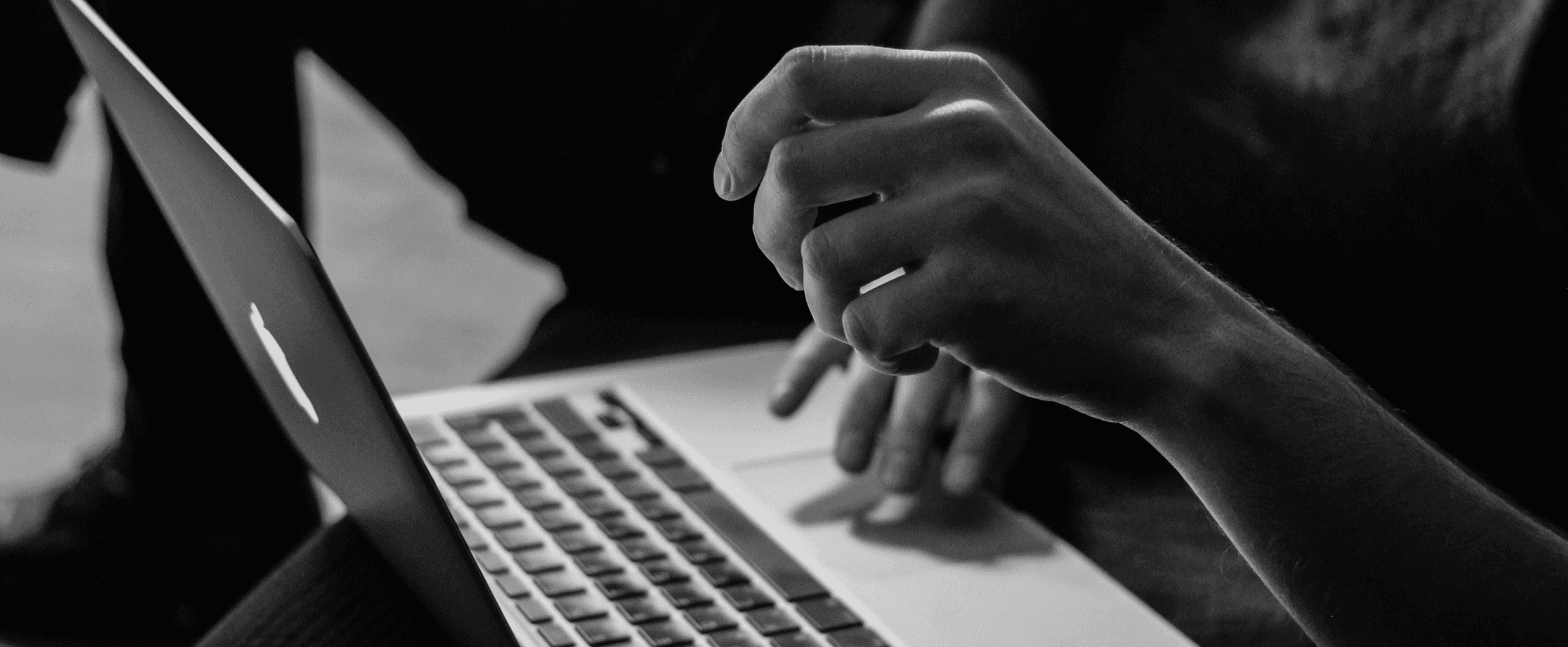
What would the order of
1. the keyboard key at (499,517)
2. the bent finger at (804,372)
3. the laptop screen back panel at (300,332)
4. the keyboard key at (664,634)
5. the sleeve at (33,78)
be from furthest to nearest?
1. the sleeve at (33,78)
2. the bent finger at (804,372)
3. the keyboard key at (499,517)
4. the keyboard key at (664,634)
5. the laptop screen back panel at (300,332)

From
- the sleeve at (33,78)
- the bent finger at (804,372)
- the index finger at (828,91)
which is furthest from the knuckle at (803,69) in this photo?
the sleeve at (33,78)

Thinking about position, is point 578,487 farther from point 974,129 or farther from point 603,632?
point 974,129

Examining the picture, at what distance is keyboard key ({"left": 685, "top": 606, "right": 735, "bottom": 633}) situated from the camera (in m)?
0.60

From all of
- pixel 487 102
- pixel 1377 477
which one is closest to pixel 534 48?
pixel 487 102

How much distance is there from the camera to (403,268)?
2.36m

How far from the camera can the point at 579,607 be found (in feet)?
2.01

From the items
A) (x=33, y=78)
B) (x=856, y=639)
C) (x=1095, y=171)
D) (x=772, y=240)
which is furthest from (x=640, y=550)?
(x=33, y=78)

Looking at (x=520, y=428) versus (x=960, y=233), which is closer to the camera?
(x=960, y=233)

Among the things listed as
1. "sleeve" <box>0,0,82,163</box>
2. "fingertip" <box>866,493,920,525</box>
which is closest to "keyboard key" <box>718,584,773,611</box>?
"fingertip" <box>866,493,920,525</box>

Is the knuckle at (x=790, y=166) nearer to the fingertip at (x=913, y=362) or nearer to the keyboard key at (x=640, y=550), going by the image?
the fingertip at (x=913, y=362)

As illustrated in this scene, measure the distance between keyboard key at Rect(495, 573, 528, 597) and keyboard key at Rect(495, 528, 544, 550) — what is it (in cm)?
3

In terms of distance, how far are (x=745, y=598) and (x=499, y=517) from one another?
0.14 metres

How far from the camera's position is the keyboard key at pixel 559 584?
2.05ft

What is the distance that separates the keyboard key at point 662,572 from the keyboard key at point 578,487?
8 cm
